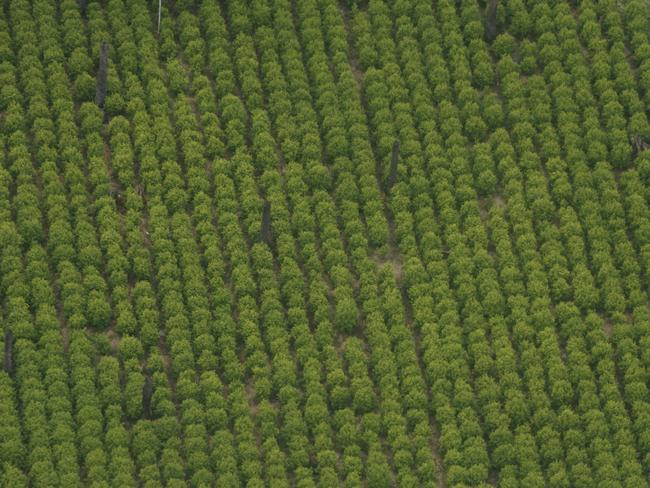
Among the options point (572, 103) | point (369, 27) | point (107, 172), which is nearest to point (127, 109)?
point (107, 172)

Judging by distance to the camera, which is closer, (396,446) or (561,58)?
(396,446)

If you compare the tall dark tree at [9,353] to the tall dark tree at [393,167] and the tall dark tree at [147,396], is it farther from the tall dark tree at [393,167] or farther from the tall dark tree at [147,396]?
the tall dark tree at [393,167]

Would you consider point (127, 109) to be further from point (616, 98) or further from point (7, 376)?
point (616, 98)

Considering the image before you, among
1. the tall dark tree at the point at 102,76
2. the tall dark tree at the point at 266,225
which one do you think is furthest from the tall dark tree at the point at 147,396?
the tall dark tree at the point at 102,76

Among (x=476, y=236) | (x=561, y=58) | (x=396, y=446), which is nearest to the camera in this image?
(x=396, y=446)

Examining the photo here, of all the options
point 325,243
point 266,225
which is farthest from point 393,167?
point 266,225

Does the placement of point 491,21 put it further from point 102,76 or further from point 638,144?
point 102,76
